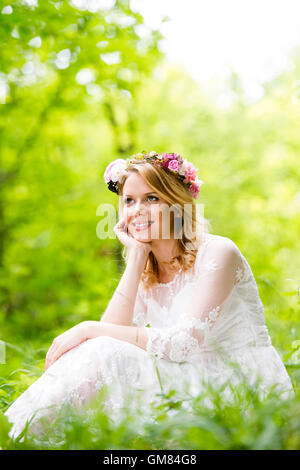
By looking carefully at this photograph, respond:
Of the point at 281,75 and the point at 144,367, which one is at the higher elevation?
the point at 281,75

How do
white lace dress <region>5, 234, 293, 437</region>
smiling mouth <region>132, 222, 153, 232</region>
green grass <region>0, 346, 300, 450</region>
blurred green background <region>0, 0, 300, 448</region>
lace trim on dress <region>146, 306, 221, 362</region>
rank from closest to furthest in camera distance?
green grass <region>0, 346, 300, 450</region>
white lace dress <region>5, 234, 293, 437</region>
lace trim on dress <region>146, 306, 221, 362</region>
smiling mouth <region>132, 222, 153, 232</region>
blurred green background <region>0, 0, 300, 448</region>

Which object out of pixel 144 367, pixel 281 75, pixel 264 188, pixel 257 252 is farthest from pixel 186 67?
pixel 144 367

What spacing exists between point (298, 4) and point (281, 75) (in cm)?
276

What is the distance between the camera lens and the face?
2.90 meters

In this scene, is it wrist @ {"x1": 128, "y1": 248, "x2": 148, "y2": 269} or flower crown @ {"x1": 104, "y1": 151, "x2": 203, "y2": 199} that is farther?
flower crown @ {"x1": 104, "y1": 151, "x2": 203, "y2": 199}

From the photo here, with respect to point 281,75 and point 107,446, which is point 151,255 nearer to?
point 107,446

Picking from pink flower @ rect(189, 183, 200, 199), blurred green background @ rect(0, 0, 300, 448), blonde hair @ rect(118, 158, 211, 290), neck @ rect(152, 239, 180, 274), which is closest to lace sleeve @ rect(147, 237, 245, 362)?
blonde hair @ rect(118, 158, 211, 290)

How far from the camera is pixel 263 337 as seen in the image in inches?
106

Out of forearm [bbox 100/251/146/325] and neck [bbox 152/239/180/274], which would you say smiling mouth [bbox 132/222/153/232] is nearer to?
neck [bbox 152/239/180/274]

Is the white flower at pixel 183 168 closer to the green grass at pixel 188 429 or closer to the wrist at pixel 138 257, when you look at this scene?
the wrist at pixel 138 257

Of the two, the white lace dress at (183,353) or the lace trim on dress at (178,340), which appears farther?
the lace trim on dress at (178,340)

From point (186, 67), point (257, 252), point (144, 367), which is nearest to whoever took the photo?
point (144, 367)

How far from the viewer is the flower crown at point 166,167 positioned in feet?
9.87

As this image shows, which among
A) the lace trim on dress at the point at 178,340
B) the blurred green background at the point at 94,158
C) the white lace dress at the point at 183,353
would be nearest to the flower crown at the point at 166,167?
the white lace dress at the point at 183,353
